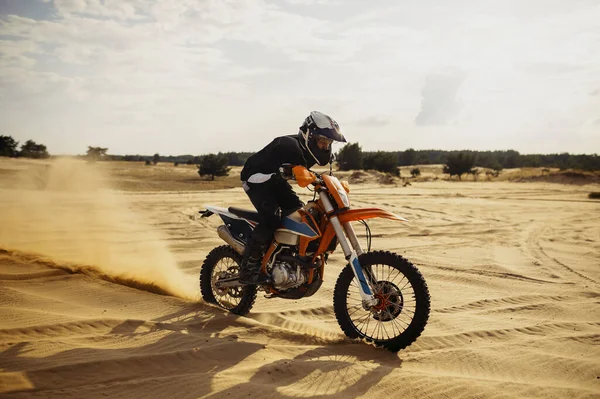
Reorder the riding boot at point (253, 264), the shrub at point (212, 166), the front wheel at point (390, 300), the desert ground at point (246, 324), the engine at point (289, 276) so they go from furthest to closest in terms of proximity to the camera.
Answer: the shrub at point (212, 166) → the riding boot at point (253, 264) → the engine at point (289, 276) → the front wheel at point (390, 300) → the desert ground at point (246, 324)

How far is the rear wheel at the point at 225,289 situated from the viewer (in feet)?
19.5

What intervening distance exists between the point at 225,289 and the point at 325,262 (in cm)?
158

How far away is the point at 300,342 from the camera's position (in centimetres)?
498

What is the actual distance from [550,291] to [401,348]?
3.88 meters

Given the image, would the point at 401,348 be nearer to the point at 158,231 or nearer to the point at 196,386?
the point at 196,386

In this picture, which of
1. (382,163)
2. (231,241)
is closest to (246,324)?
(231,241)

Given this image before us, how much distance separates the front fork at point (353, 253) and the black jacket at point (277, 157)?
501 millimetres

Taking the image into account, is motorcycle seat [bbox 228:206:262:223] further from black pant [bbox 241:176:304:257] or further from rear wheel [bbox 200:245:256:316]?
rear wheel [bbox 200:245:256:316]

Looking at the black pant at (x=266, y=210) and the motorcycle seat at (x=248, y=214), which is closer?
the black pant at (x=266, y=210)

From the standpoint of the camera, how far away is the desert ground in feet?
12.7

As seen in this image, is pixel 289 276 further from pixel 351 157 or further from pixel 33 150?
pixel 33 150

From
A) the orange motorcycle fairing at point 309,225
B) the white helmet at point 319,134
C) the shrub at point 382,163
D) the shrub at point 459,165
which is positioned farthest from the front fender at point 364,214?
the shrub at point 459,165

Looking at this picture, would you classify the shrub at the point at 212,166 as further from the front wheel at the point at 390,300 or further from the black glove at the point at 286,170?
the front wheel at the point at 390,300

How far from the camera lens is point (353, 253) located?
489 cm
